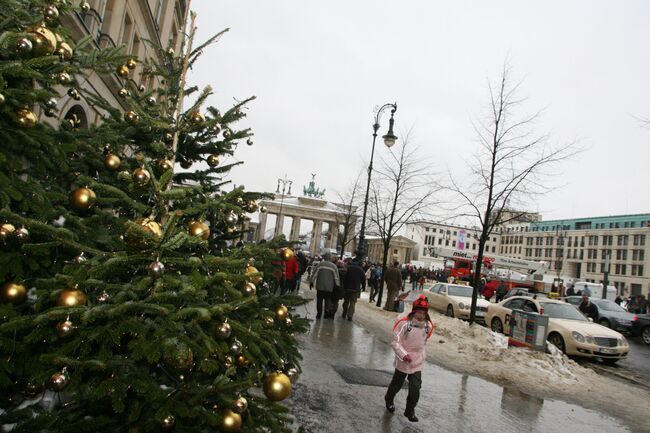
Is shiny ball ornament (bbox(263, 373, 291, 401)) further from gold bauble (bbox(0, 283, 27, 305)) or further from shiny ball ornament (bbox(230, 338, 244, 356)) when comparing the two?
gold bauble (bbox(0, 283, 27, 305))

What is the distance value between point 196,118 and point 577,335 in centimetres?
1210

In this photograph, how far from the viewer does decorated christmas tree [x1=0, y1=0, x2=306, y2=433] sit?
2.34 meters

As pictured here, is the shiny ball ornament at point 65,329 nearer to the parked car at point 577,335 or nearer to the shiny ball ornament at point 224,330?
the shiny ball ornament at point 224,330

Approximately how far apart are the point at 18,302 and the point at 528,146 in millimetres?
13584

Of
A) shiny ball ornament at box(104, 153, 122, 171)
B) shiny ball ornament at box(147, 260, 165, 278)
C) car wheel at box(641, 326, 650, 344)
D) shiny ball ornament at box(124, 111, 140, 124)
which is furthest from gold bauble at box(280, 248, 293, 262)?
car wheel at box(641, 326, 650, 344)

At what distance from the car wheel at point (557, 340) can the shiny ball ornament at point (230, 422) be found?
12.0m

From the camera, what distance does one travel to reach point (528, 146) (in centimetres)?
1329

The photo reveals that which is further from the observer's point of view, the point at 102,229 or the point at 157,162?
the point at 157,162

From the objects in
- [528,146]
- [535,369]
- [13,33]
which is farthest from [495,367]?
[13,33]

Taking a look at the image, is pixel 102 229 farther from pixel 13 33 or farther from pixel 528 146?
pixel 528 146

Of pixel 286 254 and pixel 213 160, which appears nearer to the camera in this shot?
pixel 286 254

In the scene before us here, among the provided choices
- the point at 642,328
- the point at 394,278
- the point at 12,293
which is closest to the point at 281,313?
the point at 12,293

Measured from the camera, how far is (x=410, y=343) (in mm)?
5820

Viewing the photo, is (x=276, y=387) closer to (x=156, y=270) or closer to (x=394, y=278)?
(x=156, y=270)
